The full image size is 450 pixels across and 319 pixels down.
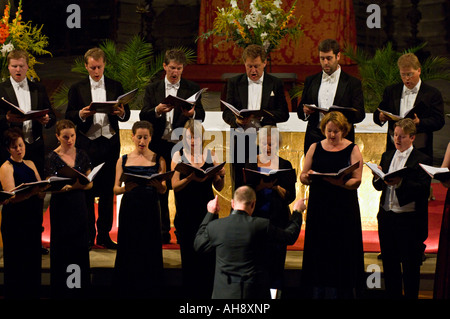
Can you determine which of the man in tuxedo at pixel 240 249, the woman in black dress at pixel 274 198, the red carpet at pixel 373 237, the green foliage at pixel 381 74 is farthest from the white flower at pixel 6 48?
the green foliage at pixel 381 74

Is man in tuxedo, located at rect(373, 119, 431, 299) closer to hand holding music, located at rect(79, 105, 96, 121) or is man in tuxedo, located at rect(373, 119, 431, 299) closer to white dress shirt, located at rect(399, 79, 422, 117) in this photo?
white dress shirt, located at rect(399, 79, 422, 117)

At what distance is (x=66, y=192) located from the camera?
5547 mm

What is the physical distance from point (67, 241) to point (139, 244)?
518 millimetres

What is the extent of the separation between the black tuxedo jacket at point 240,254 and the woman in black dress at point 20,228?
140 centimetres

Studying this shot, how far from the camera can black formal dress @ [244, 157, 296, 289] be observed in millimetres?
5520

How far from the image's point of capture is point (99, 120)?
6.10 metres

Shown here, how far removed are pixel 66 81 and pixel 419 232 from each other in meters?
8.31

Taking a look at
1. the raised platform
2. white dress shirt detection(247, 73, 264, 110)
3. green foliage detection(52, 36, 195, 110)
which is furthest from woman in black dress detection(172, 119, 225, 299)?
green foliage detection(52, 36, 195, 110)

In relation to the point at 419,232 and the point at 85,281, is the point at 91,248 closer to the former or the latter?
the point at 85,281

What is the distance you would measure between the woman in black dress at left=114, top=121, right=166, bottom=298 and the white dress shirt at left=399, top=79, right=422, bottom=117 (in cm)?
196

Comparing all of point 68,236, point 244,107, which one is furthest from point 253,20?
point 68,236
